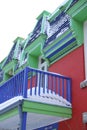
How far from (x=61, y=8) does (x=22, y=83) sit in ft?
14.3

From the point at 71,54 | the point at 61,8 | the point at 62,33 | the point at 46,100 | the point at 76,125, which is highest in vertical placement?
the point at 61,8

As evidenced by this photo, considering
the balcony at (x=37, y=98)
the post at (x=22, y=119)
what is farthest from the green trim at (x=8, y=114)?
the post at (x=22, y=119)

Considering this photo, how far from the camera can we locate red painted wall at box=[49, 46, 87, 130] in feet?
30.3

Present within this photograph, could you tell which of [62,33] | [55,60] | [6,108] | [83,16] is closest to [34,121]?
[6,108]

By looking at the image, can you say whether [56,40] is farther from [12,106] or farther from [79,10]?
[12,106]

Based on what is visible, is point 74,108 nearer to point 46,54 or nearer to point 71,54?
point 71,54

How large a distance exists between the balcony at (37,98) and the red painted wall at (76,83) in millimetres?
194

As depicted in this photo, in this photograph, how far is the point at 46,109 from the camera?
907 centimetres

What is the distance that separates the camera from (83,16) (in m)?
10.1

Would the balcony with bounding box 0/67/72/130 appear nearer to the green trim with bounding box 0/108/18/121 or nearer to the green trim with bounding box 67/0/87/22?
the green trim with bounding box 0/108/18/121

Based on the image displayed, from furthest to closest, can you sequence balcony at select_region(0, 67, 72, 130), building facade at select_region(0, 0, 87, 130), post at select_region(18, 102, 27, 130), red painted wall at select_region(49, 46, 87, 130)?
1. red painted wall at select_region(49, 46, 87, 130)
2. building facade at select_region(0, 0, 87, 130)
3. balcony at select_region(0, 67, 72, 130)
4. post at select_region(18, 102, 27, 130)

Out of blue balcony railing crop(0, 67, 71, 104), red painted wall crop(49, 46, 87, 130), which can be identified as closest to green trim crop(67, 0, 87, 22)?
red painted wall crop(49, 46, 87, 130)

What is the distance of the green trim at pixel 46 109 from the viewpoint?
28.5ft

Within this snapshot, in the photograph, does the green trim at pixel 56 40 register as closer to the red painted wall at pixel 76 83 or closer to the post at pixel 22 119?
the red painted wall at pixel 76 83
